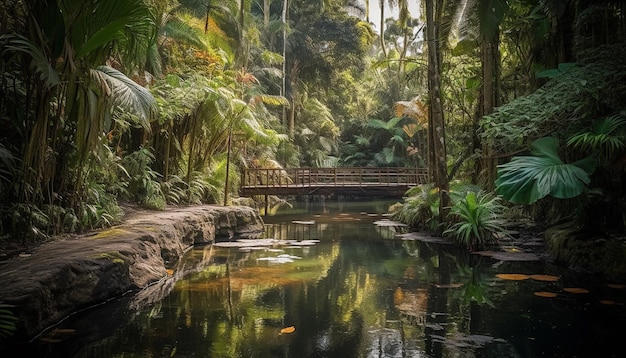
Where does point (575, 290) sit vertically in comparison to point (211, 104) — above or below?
below

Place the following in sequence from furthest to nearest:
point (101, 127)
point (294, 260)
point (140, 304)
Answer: point (294, 260), point (101, 127), point (140, 304)

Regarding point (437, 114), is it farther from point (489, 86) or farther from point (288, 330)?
point (288, 330)

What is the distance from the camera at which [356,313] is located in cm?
520

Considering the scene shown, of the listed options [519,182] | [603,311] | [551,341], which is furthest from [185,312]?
[519,182]

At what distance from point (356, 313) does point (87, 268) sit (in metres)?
2.96

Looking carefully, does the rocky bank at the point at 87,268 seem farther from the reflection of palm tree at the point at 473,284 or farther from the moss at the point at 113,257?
the reflection of palm tree at the point at 473,284

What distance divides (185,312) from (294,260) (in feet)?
11.6

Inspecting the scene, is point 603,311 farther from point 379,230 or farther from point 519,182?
point 379,230

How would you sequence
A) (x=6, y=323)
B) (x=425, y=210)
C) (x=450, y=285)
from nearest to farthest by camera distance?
(x=6, y=323)
(x=450, y=285)
(x=425, y=210)

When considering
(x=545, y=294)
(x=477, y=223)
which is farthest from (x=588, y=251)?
(x=477, y=223)

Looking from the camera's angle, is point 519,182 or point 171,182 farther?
point 171,182

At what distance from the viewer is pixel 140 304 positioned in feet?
18.0

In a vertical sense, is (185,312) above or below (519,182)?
below

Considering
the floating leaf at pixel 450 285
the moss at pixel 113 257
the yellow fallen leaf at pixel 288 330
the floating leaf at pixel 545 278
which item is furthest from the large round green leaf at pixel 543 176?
the moss at pixel 113 257
